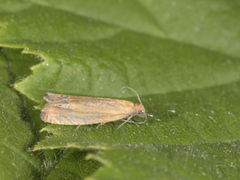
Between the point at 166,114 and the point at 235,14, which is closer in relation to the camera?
the point at 166,114

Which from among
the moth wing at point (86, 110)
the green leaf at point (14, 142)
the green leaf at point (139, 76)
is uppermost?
the green leaf at point (139, 76)

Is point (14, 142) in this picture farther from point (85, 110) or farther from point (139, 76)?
point (139, 76)

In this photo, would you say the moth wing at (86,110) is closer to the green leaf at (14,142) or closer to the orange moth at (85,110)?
the orange moth at (85,110)

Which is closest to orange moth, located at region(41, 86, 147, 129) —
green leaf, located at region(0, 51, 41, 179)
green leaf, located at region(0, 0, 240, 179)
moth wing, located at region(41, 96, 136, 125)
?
moth wing, located at region(41, 96, 136, 125)

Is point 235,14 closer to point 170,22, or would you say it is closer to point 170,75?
point 170,22

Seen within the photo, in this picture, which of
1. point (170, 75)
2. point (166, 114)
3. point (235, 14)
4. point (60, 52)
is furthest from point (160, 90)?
point (235, 14)

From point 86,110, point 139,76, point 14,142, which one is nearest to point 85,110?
point 86,110

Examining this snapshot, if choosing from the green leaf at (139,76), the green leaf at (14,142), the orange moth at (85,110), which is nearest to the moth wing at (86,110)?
the orange moth at (85,110)
